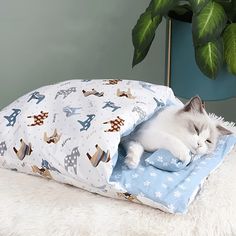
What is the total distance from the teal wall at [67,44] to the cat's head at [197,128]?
89cm

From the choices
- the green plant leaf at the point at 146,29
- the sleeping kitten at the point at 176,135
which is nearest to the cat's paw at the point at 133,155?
the sleeping kitten at the point at 176,135

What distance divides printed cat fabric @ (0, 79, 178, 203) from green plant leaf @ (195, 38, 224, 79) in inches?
13.1

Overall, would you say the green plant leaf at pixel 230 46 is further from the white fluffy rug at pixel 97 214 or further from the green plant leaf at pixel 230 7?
the white fluffy rug at pixel 97 214

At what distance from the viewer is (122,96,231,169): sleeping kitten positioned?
1.18 metres

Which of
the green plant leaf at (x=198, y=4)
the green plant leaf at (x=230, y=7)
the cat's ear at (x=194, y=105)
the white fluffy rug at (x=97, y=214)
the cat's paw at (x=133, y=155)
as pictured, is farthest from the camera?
the green plant leaf at (x=230, y=7)

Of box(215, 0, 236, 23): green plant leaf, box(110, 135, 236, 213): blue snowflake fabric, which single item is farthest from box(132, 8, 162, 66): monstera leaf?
box(110, 135, 236, 213): blue snowflake fabric

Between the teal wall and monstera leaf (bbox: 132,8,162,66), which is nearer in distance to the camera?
monstera leaf (bbox: 132,8,162,66)

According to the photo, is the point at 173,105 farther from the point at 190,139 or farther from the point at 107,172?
the point at 107,172

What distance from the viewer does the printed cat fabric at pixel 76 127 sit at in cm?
112

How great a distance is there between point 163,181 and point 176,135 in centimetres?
15

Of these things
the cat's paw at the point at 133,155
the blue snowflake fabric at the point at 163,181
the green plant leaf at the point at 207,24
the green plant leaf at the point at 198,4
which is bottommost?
the blue snowflake fabric at the point at 163,181

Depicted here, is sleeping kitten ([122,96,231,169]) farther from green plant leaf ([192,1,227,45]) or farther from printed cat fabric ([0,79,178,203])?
green plant leaf ([192,1,227,45])

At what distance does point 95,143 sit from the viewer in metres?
1.12

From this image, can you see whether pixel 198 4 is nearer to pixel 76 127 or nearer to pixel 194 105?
pixel 194 105
